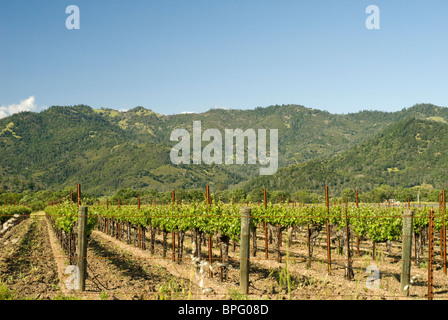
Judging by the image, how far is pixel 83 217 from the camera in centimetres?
761

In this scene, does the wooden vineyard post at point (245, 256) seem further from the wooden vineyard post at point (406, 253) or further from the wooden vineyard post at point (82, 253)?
the wooden vineyard post at point (406, 253)

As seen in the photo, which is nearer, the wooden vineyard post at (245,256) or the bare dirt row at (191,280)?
the wooden vineyard post at (245,256)

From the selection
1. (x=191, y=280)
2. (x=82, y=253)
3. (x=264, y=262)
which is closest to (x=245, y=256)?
(x=191, y=280)

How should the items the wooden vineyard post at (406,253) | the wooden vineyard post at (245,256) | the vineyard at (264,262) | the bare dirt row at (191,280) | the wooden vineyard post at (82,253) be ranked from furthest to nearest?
the vineyard at (264,262)
the wooden vineyard post at (406,253)
the bare dirt row at (191,280)
the wooden vineyard post at (82,253)
the wooden vineyard post at (245,256)

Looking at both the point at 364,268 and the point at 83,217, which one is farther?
the point at 364,268

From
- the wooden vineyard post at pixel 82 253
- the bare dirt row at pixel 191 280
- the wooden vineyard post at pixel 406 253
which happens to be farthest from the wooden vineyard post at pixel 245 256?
the wooden vineyard post at pixel 406 253

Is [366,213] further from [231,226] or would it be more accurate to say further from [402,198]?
[402,198]

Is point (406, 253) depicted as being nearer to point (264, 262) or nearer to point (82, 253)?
point (82, 253)

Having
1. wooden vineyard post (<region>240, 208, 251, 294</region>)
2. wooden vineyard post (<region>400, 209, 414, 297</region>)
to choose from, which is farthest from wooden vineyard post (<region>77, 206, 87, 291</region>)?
wooden vineyard post (<region>400, 209, 414, 297</region>)

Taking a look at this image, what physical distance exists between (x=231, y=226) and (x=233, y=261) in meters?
4.28
